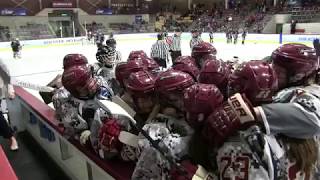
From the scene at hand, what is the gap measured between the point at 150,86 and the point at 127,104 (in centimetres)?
24

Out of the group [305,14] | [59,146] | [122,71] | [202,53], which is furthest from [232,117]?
[305,14]

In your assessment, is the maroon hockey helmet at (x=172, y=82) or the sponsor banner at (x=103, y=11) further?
the sponsor banner at (x=103, y=11)

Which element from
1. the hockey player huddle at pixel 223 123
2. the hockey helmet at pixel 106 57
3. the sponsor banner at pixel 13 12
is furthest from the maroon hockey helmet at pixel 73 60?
the sponsor banner at pixel 13 12

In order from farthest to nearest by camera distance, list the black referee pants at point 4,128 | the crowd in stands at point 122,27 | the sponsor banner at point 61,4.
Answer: the crowd in stands at point 122,27
the sponsor banner at point 61,4
the black referee pants at point 4,128

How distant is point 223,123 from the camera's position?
3.60 ft

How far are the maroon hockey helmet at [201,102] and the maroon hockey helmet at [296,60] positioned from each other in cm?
50

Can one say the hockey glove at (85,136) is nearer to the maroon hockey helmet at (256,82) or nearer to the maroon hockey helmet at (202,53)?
the maroon hockey helmet at (256,82)

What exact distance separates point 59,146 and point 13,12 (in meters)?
21.6

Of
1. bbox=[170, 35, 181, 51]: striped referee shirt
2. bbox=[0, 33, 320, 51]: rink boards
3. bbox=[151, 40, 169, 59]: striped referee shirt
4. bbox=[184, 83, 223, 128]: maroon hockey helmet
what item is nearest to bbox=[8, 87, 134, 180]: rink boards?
bbox=[184, 83, 223, 128]: maroon hockey helmet

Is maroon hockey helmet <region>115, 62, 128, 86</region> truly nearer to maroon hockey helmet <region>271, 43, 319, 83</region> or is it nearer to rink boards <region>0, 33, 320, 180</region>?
rink boards <region>0, 33, 320, 180</region>

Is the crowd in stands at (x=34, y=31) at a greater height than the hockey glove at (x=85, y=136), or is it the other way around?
the crowd in stands at (x=34, y=31)

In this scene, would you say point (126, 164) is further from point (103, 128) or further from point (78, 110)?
point (78, 110)

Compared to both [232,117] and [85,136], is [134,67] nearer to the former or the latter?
[85,136]

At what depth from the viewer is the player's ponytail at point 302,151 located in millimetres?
1265
